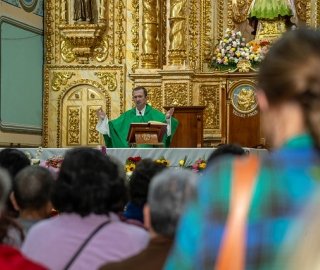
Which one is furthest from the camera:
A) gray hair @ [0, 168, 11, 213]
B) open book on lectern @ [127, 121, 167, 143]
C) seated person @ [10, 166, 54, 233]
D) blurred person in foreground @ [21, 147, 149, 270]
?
open book on lectern @ [127, 121, 167, 143]

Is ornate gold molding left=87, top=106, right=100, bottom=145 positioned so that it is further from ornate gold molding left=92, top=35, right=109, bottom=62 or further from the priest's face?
the priest's face

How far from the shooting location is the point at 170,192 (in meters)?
2.12

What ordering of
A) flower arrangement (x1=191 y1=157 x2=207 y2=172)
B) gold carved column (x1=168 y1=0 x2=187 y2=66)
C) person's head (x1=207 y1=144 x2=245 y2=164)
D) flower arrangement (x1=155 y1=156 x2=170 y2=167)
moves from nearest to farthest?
person's head (x1=207 y1=144 x2=245 y2=164)
flower arrangement (x1=191 y1=157 x2=207 y2=172)
flower arrangement (x1=155 y1=156 x2=170 y2=167)
gold carved column (x1=168 y1=0 x2=187 y2=66)

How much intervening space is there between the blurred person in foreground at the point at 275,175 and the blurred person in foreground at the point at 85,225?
1.21 m

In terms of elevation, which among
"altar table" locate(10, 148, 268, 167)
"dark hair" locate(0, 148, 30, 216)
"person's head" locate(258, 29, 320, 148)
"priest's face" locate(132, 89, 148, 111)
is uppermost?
"priest's face" locate(132, 89, 148, 111)

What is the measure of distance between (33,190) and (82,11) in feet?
34.9

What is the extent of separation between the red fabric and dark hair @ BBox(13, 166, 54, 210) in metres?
1.11

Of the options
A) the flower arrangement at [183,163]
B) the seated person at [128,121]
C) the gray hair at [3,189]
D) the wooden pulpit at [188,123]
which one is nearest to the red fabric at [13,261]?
the gray hair at [3,189]

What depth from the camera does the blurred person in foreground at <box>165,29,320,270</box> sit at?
1.34m

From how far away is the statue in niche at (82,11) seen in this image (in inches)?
539

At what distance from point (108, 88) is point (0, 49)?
215cm

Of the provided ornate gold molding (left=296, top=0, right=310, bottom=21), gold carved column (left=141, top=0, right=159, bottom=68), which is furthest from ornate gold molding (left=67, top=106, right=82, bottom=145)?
ornate gold molding (left=296, top=0, right=310, bottom=21)

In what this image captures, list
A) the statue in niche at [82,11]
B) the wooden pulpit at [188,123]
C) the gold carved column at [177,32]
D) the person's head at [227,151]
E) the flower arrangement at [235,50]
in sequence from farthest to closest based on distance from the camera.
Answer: the statue in niche at [82,11] < the gold carved column at [177,32] < the flower arrangement at [235,50] < the wooden pulpit at [188,123] < the person's head at [227,151]

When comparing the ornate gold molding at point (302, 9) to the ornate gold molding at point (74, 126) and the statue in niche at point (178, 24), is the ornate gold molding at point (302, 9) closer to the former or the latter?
the statue in niche at point (178, 24)
